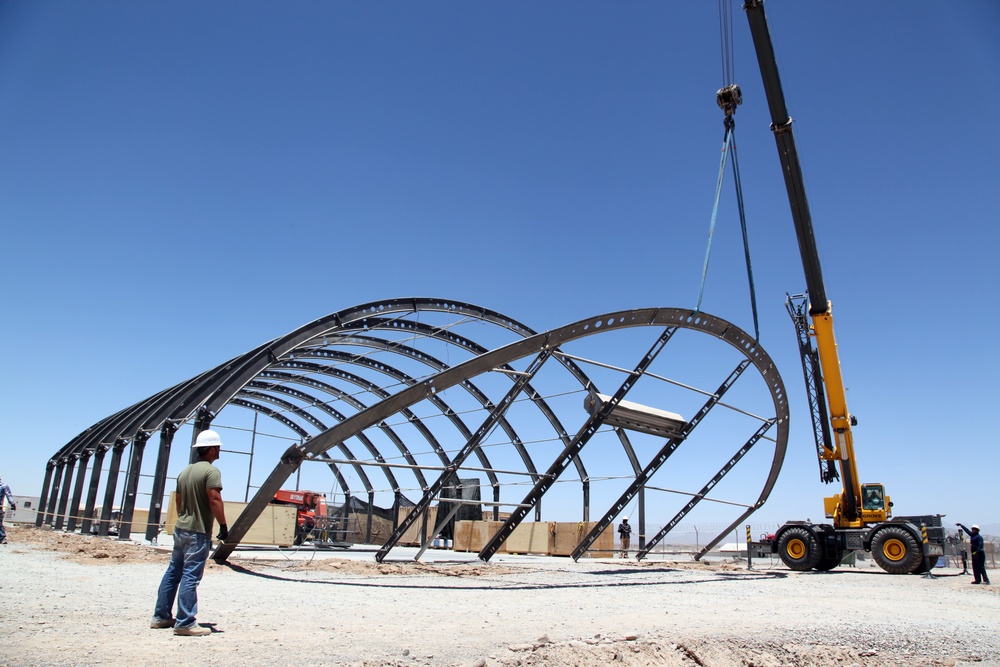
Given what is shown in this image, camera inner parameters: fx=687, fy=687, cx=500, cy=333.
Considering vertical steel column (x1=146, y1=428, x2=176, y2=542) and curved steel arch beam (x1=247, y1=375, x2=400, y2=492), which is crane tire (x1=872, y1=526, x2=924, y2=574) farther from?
vertical steel column (x1=146, y1=428, x2=176, y2=542)

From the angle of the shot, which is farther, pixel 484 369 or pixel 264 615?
pixel 484 369

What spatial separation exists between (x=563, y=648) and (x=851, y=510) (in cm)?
1901

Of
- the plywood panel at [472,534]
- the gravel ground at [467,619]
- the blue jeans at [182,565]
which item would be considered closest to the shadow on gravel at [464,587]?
the gravel ground at [467,619]

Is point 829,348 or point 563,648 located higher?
point 829,348

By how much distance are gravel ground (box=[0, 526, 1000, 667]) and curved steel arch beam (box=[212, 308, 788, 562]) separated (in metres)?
1.89

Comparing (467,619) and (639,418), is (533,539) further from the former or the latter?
(467,619)

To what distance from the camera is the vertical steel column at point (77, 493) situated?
28469mm

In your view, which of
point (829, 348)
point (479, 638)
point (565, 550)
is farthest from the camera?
point (565, 550)

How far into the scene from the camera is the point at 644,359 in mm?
18078

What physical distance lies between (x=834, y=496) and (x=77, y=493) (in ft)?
96.1

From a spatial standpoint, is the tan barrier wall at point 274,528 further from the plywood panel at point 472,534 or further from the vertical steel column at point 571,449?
the vertical steel column at point 571,449

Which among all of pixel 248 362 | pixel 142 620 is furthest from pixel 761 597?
pixel 248 362

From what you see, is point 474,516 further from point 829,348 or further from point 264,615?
point 264,615

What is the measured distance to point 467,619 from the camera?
8203mm
